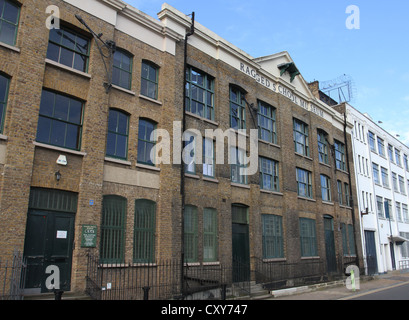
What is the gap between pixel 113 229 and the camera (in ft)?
43.8

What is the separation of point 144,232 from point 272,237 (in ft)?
29.5

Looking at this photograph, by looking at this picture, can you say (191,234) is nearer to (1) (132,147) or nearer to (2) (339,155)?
(1) (132,147)

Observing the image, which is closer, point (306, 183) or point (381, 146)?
point (306, 183)

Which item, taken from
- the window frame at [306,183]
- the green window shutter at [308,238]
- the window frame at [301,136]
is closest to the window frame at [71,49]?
the window frame at [301,136]

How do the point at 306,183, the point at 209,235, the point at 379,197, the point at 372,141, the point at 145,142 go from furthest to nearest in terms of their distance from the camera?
the point at 372,141 → the point at 379,197 → the point at 306,183 → the point at 209,235 → the point at 145,142

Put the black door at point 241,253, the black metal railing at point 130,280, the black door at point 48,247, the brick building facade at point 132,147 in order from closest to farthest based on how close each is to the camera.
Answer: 1. the black door at point 48,247
2. the brick building facade at point 132,147
3. the black metal railing at point 130,280
4. the black door at point 241,253

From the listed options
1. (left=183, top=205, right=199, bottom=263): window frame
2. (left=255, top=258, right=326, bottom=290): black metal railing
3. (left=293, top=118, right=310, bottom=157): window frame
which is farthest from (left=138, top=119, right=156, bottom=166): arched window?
(left=293, top=118, right=310, bottom=157): window frame

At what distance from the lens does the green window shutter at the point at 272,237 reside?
65.8 feet

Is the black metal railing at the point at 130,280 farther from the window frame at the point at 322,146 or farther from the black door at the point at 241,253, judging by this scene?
the window frame at the point at 322,146

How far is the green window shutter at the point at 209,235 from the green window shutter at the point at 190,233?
0.65 m

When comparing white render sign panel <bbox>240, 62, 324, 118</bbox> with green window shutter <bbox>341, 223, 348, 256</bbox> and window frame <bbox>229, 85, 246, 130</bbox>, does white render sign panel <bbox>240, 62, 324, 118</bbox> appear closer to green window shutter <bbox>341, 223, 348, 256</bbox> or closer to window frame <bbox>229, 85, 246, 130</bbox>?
window frame <bbox>229, 85, 246, 130</bbox>

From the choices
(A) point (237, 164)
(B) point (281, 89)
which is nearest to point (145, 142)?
(A) point (237, 164)

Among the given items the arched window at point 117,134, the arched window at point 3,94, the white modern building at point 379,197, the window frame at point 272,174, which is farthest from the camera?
the white modern building at point 379,197

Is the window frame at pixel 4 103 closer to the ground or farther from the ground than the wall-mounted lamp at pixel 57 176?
farther from the ground
